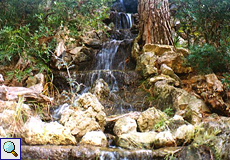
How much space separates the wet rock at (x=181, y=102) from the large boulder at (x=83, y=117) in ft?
5.39

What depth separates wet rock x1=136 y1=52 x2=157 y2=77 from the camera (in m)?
6.17

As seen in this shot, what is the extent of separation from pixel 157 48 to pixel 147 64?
2.53 ft

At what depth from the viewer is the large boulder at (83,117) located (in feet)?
11.4

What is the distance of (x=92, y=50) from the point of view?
8562 mm

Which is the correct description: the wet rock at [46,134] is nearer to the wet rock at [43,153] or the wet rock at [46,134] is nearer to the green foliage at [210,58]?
the wet rock at [43,153]

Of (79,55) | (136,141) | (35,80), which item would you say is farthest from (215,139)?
(79,55)

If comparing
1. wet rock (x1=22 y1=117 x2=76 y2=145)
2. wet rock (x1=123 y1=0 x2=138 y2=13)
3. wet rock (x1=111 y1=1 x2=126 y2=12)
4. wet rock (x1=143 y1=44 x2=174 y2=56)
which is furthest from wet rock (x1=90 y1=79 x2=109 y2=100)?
wet rock (x1=123 y1=0 x2=138 y2=13)

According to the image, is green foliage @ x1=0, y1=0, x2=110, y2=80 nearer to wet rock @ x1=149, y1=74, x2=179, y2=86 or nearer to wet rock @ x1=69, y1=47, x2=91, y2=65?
wet rock @ x1=69, y1=47, x2=91, y2=65

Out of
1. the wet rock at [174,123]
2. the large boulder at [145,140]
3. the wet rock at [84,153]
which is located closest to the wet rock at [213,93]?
the wet rock at [174,123]

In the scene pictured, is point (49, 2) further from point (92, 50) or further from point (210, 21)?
point (210, 21)

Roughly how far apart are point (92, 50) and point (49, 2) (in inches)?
94.6

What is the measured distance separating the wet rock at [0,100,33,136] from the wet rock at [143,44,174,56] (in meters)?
4.28

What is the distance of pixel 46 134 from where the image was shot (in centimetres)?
305

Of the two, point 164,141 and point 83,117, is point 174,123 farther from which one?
point 83,117
